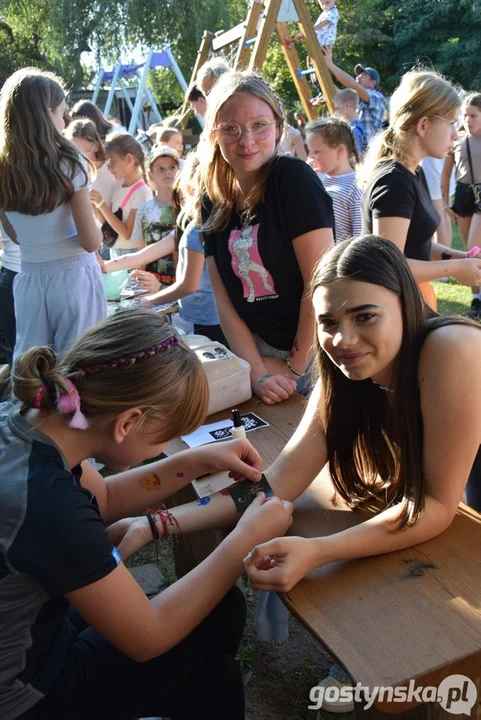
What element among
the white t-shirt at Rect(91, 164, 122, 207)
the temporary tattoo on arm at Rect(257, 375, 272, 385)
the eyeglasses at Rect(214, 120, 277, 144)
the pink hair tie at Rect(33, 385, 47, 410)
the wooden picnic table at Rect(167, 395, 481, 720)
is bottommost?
the wooden picnic table at Rect(167, 395, 481, 720)

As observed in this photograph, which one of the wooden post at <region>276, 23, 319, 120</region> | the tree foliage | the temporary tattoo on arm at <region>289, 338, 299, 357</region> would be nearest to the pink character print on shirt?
the temporary tattoo on arm at <region>289, 338, 299, 357</region>

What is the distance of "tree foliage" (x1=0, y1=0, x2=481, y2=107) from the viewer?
58.5ft

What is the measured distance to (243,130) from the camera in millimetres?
2141

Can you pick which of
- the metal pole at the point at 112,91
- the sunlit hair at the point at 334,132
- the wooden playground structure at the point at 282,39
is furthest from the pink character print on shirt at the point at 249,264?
the metal pole at the point at 112,91

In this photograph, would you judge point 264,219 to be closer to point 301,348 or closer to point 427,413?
point 301,348

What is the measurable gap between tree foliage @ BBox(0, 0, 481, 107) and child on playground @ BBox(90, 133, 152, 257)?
45.5 ft

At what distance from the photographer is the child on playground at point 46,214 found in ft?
9.02

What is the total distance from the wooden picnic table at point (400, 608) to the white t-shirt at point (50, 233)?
195 centimetres

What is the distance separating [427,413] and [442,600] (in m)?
0.38

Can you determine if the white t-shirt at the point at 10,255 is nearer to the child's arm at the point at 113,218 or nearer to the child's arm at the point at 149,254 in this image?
the child's arm at the point at 149,254

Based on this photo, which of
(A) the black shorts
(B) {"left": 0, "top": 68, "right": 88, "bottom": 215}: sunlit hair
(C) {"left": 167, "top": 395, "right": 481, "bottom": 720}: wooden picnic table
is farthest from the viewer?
(A) the black shorts

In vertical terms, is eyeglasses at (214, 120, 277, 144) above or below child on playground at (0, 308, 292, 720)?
above

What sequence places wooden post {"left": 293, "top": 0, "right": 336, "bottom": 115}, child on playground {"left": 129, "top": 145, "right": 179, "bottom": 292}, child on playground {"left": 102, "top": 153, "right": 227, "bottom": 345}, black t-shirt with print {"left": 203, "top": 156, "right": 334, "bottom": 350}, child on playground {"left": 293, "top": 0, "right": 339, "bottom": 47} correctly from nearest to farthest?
black t-shirt with print {"left": 203, "top": 156, "right": 334, "bottom": 350} < child on playground {"left": 102, "top": 153, "right": 227, "bottom": 345} < child on playground {"left": 129, "top": 145, "right": 179, "bottom": 292} < wooden post {"left": 293, "top": 0, "right": 336, "bottom": 115} < child on playground {"left": 293, "top": 0, "right": 339, "bottom": 47}

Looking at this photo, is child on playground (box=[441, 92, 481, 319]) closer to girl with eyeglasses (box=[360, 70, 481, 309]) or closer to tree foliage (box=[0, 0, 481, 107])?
girl with eyeglasses (box=[360, 70, 481, 309])
